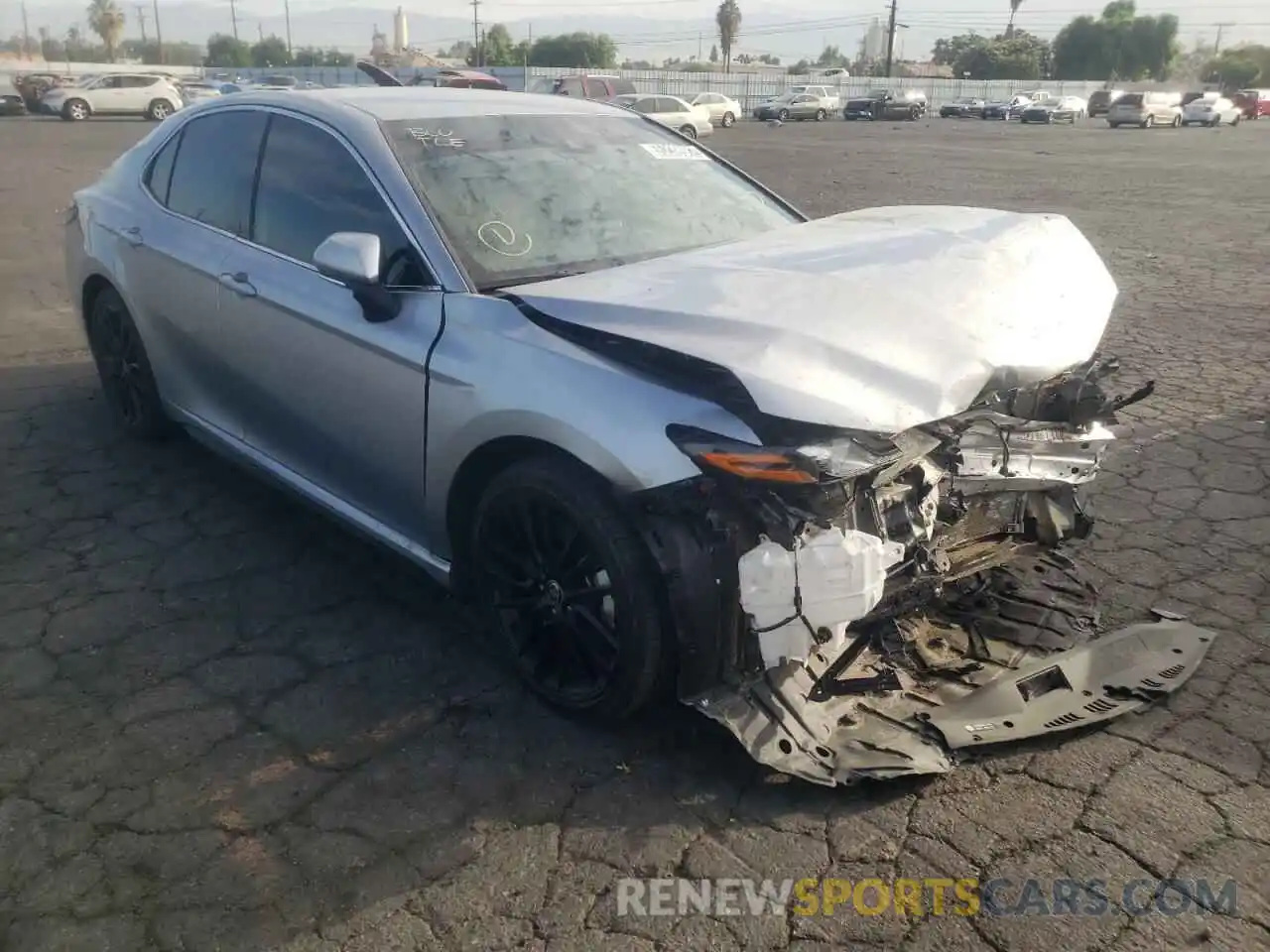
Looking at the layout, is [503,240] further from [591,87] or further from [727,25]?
[727,25]

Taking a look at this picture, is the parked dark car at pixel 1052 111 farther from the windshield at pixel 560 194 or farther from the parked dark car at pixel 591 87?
the windshield at pixel 560 194

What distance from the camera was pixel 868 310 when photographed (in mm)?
2857

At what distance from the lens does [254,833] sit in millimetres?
2641

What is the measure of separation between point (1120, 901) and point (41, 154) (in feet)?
77.5

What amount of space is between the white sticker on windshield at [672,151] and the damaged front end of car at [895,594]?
5.84 ft

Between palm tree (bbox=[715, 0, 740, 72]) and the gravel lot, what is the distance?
10813 cm

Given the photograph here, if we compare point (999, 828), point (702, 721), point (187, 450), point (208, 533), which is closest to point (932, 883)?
point (999, 828)

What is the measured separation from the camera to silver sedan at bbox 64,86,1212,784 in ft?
8.55

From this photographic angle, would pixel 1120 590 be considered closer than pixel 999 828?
No

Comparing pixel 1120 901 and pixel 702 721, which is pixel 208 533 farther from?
pixel 1120 901

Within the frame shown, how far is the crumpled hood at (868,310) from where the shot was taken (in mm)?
2590

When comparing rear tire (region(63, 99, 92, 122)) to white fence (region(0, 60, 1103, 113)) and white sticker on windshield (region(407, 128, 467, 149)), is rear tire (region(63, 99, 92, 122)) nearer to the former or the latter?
white fence (region(0, 60, 1103, 113))

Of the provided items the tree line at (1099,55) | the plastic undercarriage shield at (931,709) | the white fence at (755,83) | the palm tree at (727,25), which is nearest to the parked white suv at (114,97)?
the white fence at (755,83)

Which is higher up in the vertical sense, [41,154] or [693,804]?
[41,154]
